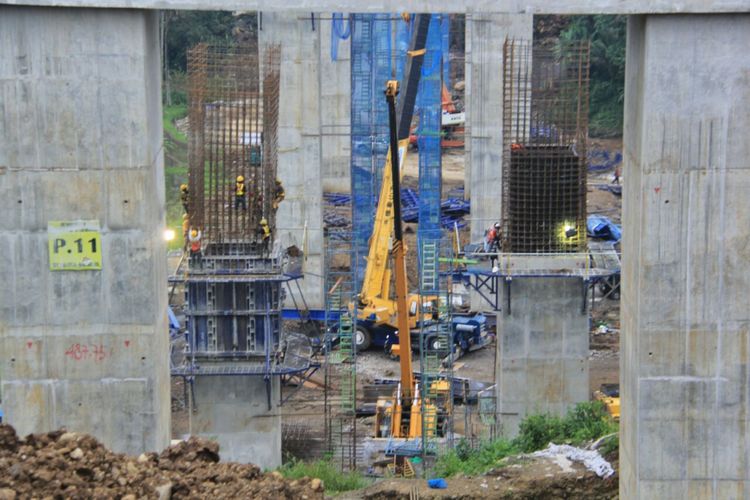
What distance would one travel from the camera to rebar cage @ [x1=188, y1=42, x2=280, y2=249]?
94.4 feet

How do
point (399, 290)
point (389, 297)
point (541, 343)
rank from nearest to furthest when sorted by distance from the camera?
point (399, 290)
point (541, 343)
point (389, 297)

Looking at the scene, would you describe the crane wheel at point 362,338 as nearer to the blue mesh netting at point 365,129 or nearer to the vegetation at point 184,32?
the blue mesh netting at point 365,129

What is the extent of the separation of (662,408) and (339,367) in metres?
18.0

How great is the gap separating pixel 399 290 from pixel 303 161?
14530mm

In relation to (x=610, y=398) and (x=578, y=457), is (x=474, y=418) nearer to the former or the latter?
(x=610, y=398)

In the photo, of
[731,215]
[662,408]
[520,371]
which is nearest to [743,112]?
[731,215]

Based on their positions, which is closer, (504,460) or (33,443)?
(33,443)

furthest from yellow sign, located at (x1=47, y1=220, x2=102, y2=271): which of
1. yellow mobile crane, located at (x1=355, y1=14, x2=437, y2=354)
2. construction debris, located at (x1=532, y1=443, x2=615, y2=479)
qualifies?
yellow mobile crane, located at (x1=355, y1=14, x2=437, y2=354)

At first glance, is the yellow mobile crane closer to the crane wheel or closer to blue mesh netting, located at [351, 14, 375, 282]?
the crane wheel

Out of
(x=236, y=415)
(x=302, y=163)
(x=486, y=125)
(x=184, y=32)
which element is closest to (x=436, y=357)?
(x=236, y=415)

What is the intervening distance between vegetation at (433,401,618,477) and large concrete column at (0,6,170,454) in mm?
6420

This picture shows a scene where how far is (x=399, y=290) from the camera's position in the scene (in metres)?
29.7

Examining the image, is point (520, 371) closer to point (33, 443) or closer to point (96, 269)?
point (96, 269)

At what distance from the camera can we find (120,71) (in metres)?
19.0
